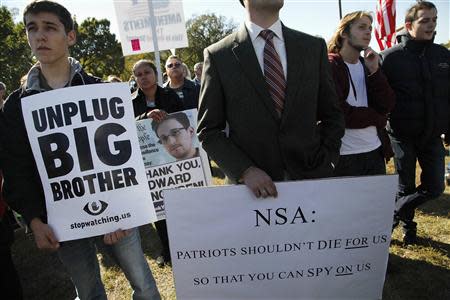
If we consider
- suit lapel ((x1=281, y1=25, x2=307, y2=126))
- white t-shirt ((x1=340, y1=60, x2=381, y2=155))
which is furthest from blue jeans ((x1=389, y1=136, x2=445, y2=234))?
suit lapel ((x1=281, y1=25, x2=307, y2=126))

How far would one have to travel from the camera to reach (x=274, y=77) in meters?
1.86

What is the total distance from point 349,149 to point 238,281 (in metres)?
1.62

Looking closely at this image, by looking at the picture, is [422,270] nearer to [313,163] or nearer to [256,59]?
[313,163]

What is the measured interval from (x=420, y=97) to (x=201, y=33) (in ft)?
151

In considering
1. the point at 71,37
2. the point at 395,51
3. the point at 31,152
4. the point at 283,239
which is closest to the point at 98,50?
the point at 395,51

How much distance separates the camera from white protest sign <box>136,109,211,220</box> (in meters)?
3.80

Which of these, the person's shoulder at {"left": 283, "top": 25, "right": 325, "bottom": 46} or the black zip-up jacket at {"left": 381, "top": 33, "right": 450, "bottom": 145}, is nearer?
the person's shoulder at {"left": 283, "top": 25, "right": 325, "bottom": 46}

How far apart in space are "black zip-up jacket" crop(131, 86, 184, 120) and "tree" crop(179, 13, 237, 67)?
4290cm

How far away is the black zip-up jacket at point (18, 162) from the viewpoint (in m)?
1.88

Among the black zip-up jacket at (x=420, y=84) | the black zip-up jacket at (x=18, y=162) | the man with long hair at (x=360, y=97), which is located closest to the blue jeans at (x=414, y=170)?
the black zip-up jacket at (x=420, y=84)

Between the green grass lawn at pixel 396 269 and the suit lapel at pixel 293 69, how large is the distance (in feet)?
6.45

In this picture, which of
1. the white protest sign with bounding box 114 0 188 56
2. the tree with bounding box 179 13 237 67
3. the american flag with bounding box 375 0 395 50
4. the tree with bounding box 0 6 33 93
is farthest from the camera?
the tree with bounding box 179 13 237 67

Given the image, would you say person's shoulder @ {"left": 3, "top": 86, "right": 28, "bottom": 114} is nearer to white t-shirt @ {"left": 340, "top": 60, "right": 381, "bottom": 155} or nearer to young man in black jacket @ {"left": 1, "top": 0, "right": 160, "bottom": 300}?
young man in black jacket @ {"left": 1, "top": 0, "right": 160, "bottom": 300}

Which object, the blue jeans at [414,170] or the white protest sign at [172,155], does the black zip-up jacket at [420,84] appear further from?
the white protest sign at [172,155]
